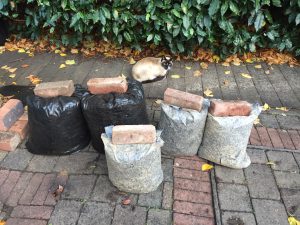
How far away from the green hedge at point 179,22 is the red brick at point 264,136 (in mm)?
1616

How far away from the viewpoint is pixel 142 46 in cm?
496

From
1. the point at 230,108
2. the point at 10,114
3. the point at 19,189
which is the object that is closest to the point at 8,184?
the point at 19,189

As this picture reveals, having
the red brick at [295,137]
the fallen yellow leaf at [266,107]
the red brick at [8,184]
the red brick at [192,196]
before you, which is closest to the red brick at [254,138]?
the red brick at [295,137]

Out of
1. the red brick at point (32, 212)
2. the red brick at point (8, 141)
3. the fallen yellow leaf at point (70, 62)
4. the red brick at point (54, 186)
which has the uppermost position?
the red brick at point (8, 141)

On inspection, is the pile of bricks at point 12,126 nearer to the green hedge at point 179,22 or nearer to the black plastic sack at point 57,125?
the black plastic sack at point 57,125

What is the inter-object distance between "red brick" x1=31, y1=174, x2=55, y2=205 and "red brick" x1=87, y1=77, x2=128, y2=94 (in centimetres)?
87

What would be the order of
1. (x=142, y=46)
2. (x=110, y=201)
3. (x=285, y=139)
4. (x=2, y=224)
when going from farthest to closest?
(x=142, y=46) < (x=285, y=139) < (x=110, y=201) < (x=2, y=224)

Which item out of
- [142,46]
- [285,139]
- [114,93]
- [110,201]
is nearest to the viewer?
[110,201]

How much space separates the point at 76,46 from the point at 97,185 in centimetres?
313

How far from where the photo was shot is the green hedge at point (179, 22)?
13.6ft

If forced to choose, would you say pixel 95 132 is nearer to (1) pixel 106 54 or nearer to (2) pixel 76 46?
(1) pixel 106 54

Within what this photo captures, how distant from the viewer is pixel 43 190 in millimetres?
2643

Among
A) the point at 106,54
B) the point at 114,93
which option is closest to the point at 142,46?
the point at 106,54

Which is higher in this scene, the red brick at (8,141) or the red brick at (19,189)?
the red brick at (8,141)
